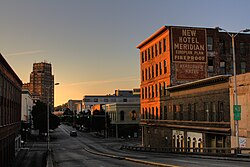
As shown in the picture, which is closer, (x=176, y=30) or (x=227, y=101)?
(x=227, y=101)

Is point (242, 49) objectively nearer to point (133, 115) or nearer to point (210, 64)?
point (210, 64)

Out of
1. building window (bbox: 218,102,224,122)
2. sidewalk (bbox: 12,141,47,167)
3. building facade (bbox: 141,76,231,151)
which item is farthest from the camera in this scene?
sidewalk (bbox: 12,141,47,167)

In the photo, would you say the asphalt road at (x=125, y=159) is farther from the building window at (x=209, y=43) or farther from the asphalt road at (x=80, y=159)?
the building window at (x=209, y=43)

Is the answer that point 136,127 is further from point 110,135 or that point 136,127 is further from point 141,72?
point 141,72

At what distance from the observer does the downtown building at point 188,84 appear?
4466 centimetres

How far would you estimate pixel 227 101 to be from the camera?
41.3 meters

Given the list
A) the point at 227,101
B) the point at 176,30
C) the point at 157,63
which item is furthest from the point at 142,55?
the point at 227,101

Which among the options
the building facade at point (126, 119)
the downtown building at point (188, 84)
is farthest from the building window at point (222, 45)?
the building facade at point (126, 119)

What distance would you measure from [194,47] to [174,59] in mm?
3930

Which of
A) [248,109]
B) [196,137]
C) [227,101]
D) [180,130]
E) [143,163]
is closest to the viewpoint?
[143,163]

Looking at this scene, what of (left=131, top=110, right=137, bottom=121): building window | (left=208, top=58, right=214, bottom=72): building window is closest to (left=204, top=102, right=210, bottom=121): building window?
(left=208, top=58, right=214, bottom=72): building window

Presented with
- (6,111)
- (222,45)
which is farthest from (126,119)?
(6,111)

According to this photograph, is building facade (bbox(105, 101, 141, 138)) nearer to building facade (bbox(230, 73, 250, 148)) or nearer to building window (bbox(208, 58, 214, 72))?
building window (bbox(208, 58, 214, 72))

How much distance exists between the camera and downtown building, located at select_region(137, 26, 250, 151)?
44656mm
